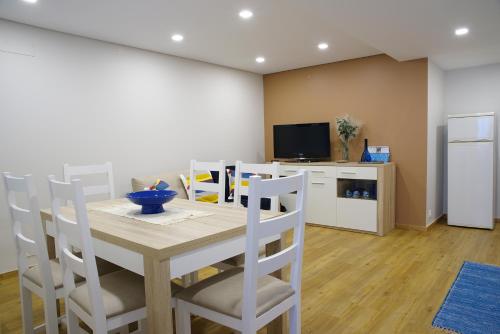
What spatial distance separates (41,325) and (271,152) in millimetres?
4336

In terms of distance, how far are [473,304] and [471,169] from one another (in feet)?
8.47

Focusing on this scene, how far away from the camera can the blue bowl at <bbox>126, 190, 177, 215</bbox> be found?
203 centimetres

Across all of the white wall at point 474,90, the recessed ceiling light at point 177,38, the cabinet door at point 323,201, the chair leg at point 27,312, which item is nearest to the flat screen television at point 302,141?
the cabinet door at point 323,201

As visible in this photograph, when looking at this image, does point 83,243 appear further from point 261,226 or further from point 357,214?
point 357,214

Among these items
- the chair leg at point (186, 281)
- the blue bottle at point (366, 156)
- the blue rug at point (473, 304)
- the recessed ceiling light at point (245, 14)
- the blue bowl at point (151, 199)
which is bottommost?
the blue rug at point (473, 304)

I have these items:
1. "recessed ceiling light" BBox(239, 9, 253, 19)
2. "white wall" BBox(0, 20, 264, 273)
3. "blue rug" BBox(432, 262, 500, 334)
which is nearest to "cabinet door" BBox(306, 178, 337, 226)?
"white wall" BBox(0, 20, 264, 273)

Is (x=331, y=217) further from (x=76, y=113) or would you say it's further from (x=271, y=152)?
(x=76, y=113)

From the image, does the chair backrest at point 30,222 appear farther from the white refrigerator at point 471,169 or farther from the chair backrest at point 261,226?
the white refrigerator at point 471,169

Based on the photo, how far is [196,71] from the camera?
487 cm

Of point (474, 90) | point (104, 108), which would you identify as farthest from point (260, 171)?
point (474, 90)

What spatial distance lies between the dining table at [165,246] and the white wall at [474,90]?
4371mm

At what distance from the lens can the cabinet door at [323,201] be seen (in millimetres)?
4836

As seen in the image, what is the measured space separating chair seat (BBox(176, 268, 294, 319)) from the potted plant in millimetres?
3593

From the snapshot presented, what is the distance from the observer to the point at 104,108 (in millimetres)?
3885
